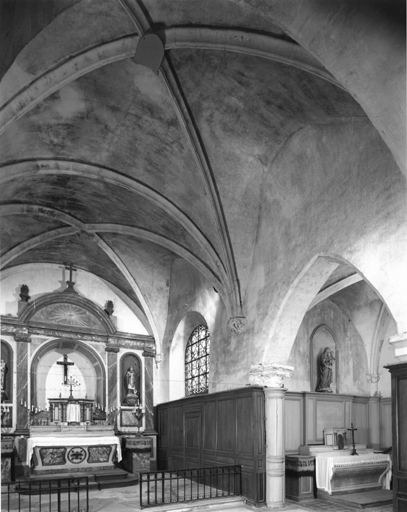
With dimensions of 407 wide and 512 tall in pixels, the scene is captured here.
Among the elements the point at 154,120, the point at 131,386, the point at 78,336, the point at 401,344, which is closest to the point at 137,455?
the point at 131,386

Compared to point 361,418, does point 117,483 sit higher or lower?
lower

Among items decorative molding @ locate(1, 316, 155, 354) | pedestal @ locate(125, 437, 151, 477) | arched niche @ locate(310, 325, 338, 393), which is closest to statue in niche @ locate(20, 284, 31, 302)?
decorative molding @ locate(1, 316, 155, 354)

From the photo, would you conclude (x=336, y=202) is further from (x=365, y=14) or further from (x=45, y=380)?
(x=45, y=380)

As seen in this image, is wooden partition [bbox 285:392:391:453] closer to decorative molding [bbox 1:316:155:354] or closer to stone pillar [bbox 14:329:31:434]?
decorative molding [bbox 1:316:155:354]

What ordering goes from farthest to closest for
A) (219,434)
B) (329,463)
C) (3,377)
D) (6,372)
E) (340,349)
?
1. (340,349)
2. (6,372)
3. (3,377)
4. (219,434)
5. (329,463)

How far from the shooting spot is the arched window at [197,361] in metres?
17.8

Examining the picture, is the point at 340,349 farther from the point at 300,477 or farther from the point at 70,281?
the point at 70,281

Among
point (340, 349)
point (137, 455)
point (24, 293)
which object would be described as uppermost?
point (24, 293)

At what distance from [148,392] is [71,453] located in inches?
170

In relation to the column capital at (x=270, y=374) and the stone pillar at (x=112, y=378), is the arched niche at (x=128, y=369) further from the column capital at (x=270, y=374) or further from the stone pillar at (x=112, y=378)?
the column capital at (x=270, y=374)

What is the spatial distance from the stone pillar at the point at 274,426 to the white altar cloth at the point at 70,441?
215 inches

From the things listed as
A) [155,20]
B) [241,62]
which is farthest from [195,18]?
[241,62]

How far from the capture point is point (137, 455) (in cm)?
1686

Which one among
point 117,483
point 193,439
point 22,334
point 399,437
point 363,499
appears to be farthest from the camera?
point 22,334
